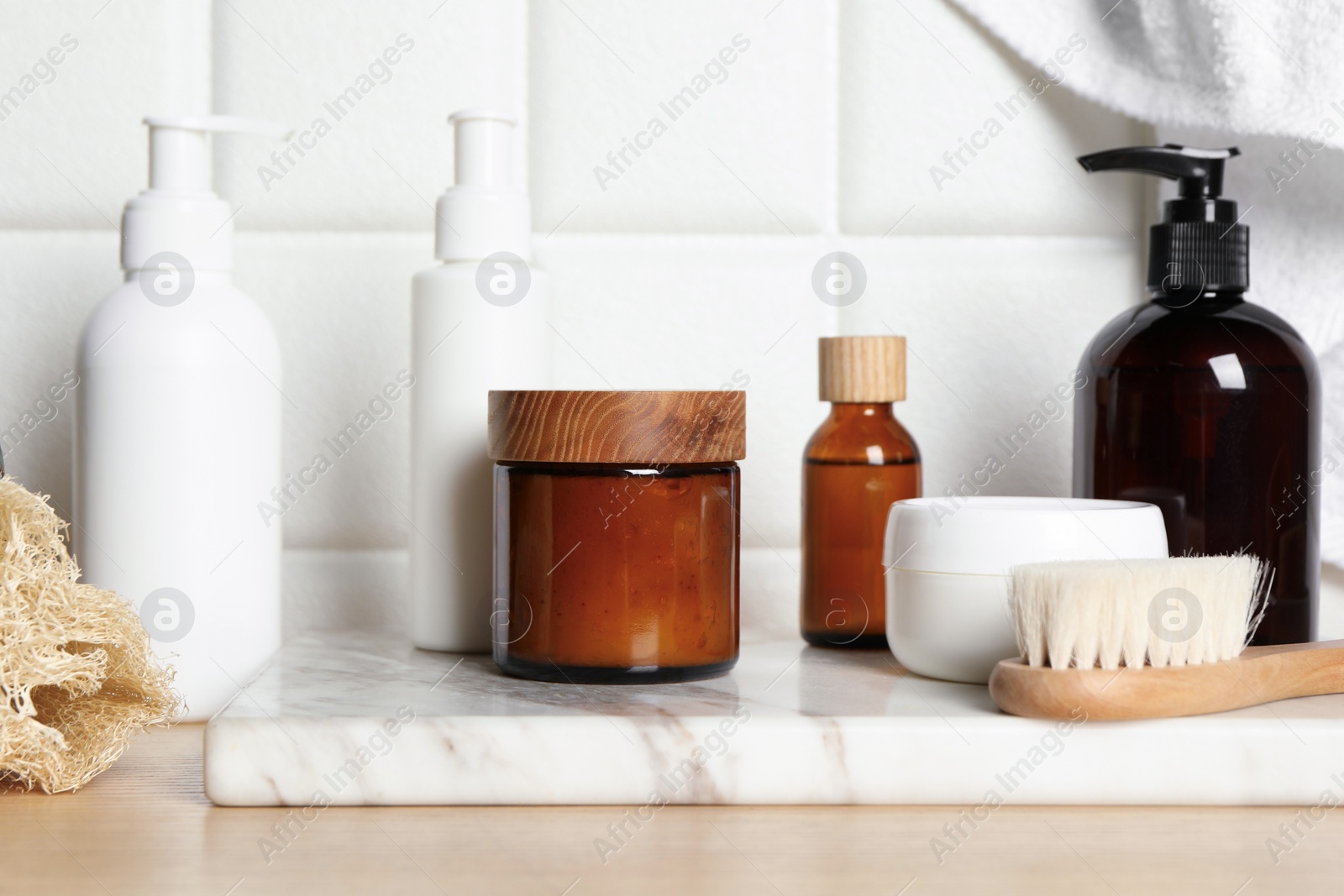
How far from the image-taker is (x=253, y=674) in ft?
1.70

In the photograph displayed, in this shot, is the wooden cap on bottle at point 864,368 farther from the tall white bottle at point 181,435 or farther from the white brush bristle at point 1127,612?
the tall white bottle at point 181,435

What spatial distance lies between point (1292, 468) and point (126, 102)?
2.14 ft

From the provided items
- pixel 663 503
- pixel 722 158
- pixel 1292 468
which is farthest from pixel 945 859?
pixel 722 158

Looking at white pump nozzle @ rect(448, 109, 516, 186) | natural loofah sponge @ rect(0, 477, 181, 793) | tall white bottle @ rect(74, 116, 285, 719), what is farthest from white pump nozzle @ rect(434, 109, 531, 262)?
natural loofah sponge @ rect(0, 477, 181, 793)

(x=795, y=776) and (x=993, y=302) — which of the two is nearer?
(x=795, y=776)

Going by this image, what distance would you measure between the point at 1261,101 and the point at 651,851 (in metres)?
0.50

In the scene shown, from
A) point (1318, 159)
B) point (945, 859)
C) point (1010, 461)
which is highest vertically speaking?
point (1318, 159)

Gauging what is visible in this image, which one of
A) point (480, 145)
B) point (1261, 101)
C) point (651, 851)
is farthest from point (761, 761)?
point (1261, 101)

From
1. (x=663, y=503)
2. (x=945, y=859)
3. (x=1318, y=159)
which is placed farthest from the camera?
(x=1318, y=159)

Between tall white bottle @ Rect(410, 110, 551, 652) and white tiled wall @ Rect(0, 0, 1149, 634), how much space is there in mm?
91

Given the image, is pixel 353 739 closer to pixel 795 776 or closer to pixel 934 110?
pixel 795 776

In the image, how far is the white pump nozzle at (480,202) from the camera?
1.76 feet

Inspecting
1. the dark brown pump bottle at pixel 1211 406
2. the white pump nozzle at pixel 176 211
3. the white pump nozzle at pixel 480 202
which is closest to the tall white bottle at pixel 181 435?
the white pump nozzle at pixel 176 211

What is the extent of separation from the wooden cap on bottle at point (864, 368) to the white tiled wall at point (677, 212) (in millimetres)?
87
